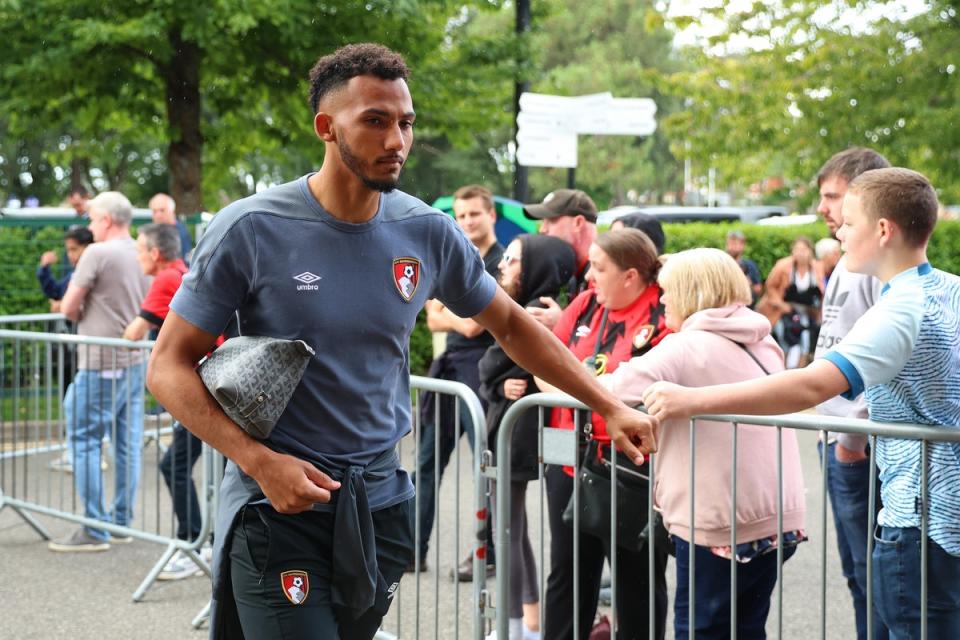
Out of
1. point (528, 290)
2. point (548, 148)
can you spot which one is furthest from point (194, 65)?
point (528, 290)

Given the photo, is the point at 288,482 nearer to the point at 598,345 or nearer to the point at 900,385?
the point at 900,385

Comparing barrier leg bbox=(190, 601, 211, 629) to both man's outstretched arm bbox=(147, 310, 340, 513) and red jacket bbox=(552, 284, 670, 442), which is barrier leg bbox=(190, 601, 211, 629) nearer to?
red jacket bbox=(552, 284, 670, 442)

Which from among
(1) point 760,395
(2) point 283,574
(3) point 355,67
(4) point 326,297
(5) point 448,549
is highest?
(3) point 355,67

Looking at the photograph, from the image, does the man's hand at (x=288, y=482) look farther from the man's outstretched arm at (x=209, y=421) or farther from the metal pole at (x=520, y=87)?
the metal pole at (x=520, y=87)

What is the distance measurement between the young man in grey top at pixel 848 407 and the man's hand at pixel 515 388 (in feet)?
4.94

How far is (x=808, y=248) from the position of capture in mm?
15930

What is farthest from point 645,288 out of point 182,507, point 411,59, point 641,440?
point 411,59

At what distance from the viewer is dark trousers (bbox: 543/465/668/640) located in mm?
4754

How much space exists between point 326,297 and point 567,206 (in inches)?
143

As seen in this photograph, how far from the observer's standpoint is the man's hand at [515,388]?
586 cm

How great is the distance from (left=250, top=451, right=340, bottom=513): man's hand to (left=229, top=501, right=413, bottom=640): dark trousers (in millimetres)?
128

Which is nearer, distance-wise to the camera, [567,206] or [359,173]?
[359,173]

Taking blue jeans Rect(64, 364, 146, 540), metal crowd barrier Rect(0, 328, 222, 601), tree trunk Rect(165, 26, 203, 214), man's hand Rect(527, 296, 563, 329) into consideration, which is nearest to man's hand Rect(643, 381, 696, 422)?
man's hand Rect(527, 296, 563, 329)

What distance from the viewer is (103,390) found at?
24.7ft
